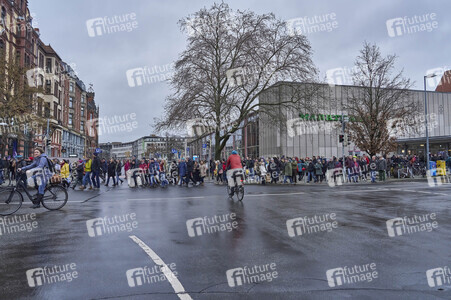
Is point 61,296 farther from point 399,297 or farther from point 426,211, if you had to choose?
point 426,211

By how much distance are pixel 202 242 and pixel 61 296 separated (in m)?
2.86

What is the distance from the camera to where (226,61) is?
105 ft

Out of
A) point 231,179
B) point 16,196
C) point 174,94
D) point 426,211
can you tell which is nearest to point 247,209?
point 231,179

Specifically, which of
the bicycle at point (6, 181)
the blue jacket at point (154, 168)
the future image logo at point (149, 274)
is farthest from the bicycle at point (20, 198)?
the bicycle at point (6, 181)

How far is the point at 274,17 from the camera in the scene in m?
30.8

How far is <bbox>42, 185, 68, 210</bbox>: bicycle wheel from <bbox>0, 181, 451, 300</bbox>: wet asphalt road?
115cm

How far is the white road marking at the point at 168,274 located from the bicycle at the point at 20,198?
203 inches

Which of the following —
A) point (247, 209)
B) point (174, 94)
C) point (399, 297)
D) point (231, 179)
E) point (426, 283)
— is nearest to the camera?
point (399, 297)

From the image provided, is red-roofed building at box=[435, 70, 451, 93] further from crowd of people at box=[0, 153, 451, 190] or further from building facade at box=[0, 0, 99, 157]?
building facade at box=[0, 0, 99, 157]

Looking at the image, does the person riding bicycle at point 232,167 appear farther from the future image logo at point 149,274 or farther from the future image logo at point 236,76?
the future image logo at point 236,76

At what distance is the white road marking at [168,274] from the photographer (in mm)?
3889

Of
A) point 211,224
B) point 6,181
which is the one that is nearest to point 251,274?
point 211,224

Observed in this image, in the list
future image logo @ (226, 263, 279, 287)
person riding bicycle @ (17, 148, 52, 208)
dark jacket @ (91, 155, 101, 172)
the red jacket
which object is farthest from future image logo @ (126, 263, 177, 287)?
dark jacket @ (91, 155, 101, 172)

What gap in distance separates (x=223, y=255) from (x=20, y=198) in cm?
702
